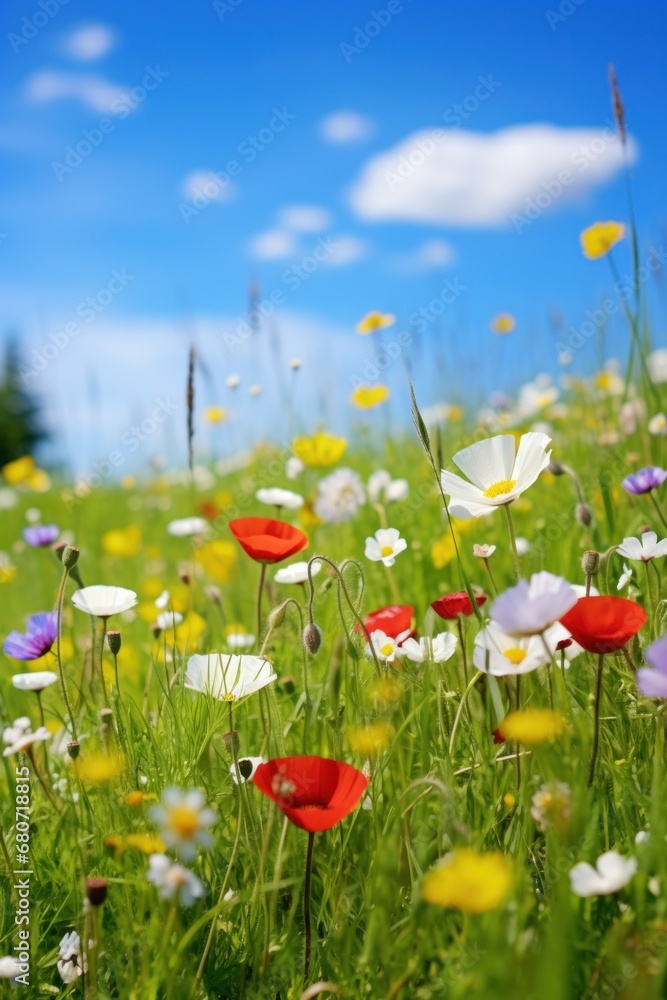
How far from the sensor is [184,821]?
0.75 m

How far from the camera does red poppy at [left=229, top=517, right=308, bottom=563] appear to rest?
1322mm

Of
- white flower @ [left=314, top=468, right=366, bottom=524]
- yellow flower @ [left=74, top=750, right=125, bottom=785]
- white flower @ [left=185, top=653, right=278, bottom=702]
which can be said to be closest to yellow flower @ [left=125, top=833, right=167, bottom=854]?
yellow flower @ [left=74, top=750, right=125, bottom=785]

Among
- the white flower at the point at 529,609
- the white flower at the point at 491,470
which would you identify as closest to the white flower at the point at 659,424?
the white flower at the point at 491,470

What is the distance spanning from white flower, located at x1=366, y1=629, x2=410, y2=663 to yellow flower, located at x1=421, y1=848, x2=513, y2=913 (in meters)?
0.55

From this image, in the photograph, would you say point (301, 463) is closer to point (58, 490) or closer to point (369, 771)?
point (369, 771)

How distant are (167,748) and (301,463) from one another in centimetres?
157

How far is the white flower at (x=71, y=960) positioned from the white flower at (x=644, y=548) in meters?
0.91

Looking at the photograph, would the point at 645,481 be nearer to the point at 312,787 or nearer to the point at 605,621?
the point at 605,621

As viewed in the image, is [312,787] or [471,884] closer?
[471,884]

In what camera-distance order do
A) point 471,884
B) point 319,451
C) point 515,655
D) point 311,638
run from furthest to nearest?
1. point 319,451
2. point 311,638
3. point 515,655
4. point 471,884

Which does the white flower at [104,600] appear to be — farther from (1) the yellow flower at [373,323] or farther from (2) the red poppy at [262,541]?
(1) the yellow flower at [373,323]

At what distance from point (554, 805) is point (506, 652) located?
0.25m

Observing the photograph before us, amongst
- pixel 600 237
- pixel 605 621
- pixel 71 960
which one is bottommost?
pixel 71 960

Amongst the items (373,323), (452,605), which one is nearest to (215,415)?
(373,323)
